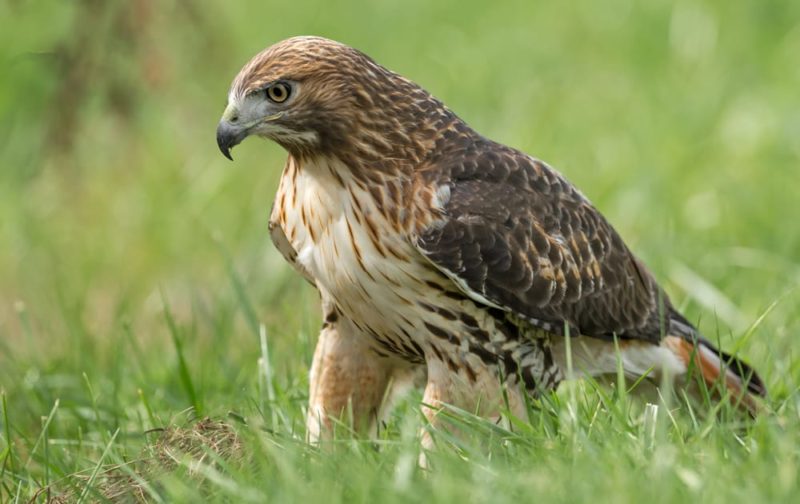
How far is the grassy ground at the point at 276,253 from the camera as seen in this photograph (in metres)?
3.94

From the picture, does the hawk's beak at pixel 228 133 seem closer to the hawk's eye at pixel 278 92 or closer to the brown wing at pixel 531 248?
the hawk's eye at pixel 278 92

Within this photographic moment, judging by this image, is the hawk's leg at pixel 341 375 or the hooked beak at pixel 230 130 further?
the hawk's leg at pixel 341 375

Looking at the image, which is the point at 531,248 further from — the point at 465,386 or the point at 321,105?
the point at 321,105

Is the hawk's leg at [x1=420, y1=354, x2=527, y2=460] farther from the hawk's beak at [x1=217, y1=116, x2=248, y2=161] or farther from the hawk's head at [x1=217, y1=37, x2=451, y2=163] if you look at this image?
the hawk's beak at [x1=217, y1=116, x2=248, y2=161]

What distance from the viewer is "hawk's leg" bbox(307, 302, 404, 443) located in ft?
15.9

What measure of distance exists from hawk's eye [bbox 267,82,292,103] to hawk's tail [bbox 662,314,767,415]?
1634 mm

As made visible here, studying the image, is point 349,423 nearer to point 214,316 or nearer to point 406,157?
point 406,157

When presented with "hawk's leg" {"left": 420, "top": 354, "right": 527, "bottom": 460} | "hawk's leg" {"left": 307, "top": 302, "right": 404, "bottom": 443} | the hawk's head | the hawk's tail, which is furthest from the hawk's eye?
the hawk's tail

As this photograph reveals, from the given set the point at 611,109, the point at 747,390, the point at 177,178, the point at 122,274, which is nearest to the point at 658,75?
the point at 611,109

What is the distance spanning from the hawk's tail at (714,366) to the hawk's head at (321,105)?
1.27 m

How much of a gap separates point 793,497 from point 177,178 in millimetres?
6124

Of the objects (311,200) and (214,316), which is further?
(214,316)

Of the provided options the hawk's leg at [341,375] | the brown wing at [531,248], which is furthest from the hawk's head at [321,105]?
the hawk's leg at [341,375]

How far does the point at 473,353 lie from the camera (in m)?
4.54
